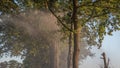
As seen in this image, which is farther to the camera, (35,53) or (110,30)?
(35,53)

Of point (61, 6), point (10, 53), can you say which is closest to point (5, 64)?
point (10, 53)

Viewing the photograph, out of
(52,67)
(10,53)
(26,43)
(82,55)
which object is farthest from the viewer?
(82,55)

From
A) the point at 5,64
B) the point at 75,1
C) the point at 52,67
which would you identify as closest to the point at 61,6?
the point at 75,1

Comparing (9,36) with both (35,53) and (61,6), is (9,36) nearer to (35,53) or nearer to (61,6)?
(35,53)

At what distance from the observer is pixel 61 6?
3134 centimetres

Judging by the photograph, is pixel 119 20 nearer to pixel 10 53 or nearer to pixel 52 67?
pixel 52 67

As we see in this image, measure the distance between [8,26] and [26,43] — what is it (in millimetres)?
3386

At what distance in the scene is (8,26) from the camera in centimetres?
4881

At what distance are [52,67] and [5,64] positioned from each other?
13435 mm

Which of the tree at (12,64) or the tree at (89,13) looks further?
the tree at (12,64)

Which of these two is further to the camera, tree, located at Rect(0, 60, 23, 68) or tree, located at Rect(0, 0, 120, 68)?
tree, located at Rect(0, 60, 23, 68)

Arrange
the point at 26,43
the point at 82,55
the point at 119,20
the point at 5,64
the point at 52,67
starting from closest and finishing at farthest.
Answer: the point at 119,20
the point at 52,67
the point at 26,43
the point at 5,64
the point at 82,55

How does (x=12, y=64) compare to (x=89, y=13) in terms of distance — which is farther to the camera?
(x=12, y=64)

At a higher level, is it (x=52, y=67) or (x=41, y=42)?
(x=41, y=42)
